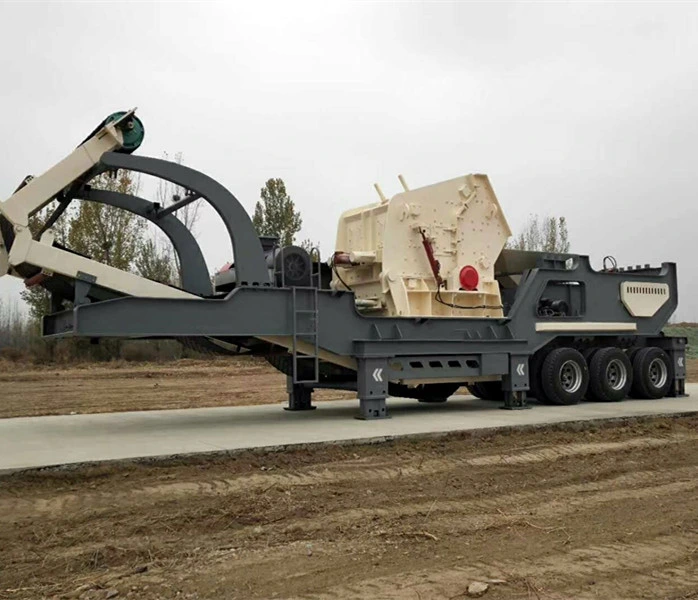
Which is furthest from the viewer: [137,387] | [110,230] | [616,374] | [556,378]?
[110,230]

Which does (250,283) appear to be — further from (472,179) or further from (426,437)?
(472,179)

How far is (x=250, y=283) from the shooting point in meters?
10.1

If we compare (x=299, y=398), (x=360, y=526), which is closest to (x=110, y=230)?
(x=299, y=398)

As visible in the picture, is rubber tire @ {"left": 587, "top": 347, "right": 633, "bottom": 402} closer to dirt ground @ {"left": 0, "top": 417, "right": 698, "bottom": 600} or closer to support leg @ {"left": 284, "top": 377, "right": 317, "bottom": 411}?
dirt ground @ {"left": 0, "top": 417, "right": 698, "bottom": 600}

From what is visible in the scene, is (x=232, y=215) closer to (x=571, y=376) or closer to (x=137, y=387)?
(x=571, y=376)

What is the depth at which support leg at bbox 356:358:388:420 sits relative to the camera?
10656 mm

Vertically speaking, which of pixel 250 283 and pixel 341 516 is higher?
pixel 250 283

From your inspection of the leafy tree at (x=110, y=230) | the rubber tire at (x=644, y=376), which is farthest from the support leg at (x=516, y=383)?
the leafy tree at (x=110, y=230)

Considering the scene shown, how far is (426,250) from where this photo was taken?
11.6 meters

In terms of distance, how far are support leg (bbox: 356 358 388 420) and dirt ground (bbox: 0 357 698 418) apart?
17.2 feet

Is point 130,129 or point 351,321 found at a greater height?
point 130,129

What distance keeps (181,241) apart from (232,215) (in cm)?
103

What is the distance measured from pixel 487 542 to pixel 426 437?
12.5 ft

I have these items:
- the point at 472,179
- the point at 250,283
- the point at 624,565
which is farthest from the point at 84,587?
the point at 472,179
